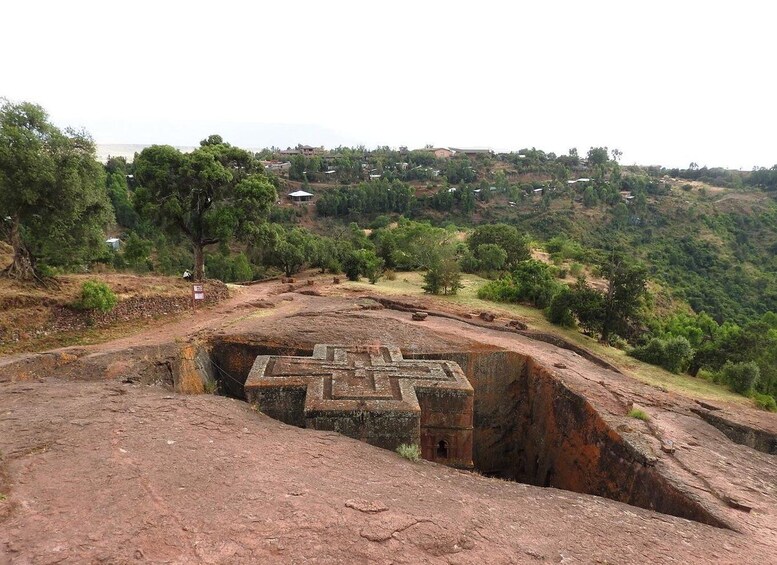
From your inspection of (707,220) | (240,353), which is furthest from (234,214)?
(707,220)

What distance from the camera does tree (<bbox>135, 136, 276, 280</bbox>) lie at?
17.5m

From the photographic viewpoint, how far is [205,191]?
1828 cm

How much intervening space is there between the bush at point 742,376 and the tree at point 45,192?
67.3ft

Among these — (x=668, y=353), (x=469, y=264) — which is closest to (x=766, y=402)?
(x=668, y=353)

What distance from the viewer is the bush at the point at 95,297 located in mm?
12633

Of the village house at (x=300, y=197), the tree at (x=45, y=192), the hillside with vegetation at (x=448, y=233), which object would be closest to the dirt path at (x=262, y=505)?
the tree at (x=45, y=192)

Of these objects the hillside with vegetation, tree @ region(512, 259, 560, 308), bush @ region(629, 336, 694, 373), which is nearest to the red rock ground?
the hillside with vegetation

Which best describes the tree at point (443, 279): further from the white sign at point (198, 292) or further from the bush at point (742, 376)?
the bush at point (742, 376)

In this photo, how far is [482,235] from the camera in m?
33.0

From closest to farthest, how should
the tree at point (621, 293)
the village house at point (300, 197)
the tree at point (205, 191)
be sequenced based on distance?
1. the tree at point (621, 293)
2. the tree at point (205, 191)
3. the village house at point (300, 197)

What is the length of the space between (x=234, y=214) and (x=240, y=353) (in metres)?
7.58

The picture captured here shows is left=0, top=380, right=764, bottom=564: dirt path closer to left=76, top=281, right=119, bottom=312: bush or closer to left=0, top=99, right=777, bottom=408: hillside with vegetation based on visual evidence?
left=76, top=281, right=119, bottom=312: bush

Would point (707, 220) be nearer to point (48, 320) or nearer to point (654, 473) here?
point (654, 473)

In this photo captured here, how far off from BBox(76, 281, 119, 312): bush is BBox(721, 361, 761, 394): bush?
1942 cm
